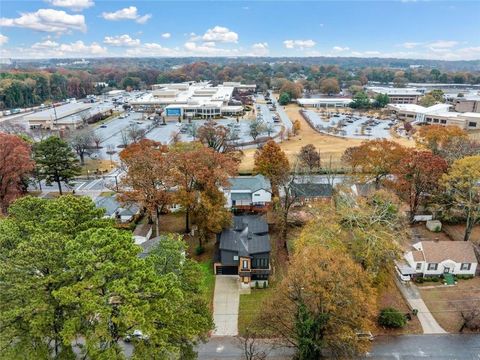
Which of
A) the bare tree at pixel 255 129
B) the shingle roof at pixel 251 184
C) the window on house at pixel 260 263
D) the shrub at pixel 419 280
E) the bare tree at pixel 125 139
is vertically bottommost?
the shrub at pixel 419 280

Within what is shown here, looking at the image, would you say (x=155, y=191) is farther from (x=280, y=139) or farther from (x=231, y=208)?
(x=280, y=139)

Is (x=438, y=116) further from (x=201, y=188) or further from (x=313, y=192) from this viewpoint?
(x=201, y=188)

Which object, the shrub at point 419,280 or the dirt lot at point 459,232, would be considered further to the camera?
the dirt lot at point 459,232

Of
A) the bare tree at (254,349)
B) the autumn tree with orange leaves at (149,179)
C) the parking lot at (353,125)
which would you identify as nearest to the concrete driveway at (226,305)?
the bare tree at (254,349)

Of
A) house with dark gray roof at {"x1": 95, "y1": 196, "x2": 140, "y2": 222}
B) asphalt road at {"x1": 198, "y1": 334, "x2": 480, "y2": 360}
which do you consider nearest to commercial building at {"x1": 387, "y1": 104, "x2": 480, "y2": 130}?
asphalt road at {"x1": 198, "y1": 334, "x2": 480, "y2": 360}

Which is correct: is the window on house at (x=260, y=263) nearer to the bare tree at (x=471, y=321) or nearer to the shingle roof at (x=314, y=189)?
the bare tree at (x=471, y=321)

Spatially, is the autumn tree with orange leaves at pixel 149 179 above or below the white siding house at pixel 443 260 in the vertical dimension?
above

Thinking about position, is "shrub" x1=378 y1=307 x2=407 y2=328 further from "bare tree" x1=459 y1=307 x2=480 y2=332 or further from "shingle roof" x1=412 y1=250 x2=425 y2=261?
"shingle roof" x1=412 y1=250 x2=425 y2=261

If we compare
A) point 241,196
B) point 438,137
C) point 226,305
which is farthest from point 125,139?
point 438,137
